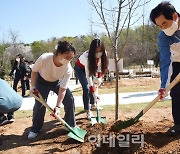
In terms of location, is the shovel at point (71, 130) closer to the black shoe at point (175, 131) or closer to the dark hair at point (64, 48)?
the dark hair at point (64, 48)

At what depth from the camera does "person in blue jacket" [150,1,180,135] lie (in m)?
3.02

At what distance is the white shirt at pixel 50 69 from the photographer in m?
3.79

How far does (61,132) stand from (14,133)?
0.81m

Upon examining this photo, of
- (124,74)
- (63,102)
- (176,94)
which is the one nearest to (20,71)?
(63,102)

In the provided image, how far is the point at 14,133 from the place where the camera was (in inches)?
177

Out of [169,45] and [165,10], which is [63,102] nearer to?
[169,45]

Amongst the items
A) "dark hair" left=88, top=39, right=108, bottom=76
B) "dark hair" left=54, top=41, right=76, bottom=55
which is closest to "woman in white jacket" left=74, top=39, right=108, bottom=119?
"dark hair" left=88, top=39, right=108, bottom=76

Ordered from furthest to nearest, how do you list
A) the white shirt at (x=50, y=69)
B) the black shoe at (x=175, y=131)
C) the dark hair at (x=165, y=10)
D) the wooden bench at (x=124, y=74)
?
the wooden bench at (x=124, y=74)
the white shirt at (x=50, y=69)
the black shoe at (x=175, y=131)
the dark hair at (x=165, y=10)

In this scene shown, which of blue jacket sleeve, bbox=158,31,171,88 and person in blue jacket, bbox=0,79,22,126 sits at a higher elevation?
blue jacket sleeve, bbox=158,31,171,88

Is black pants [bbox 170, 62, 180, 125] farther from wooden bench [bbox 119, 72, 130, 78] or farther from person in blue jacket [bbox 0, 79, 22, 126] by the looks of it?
wooden bench [bbox 119, 72, 130, 78]

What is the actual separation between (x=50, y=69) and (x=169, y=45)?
5.32ft

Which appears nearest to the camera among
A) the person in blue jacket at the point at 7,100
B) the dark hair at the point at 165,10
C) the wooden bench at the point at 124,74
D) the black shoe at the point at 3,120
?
the dark hair at the point at 165,10

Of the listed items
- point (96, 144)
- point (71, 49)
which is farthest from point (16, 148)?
Answer: point (71, 49)

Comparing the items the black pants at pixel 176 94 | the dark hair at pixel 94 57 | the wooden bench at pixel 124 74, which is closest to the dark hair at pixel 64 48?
the dark hair at pixel 94 57
